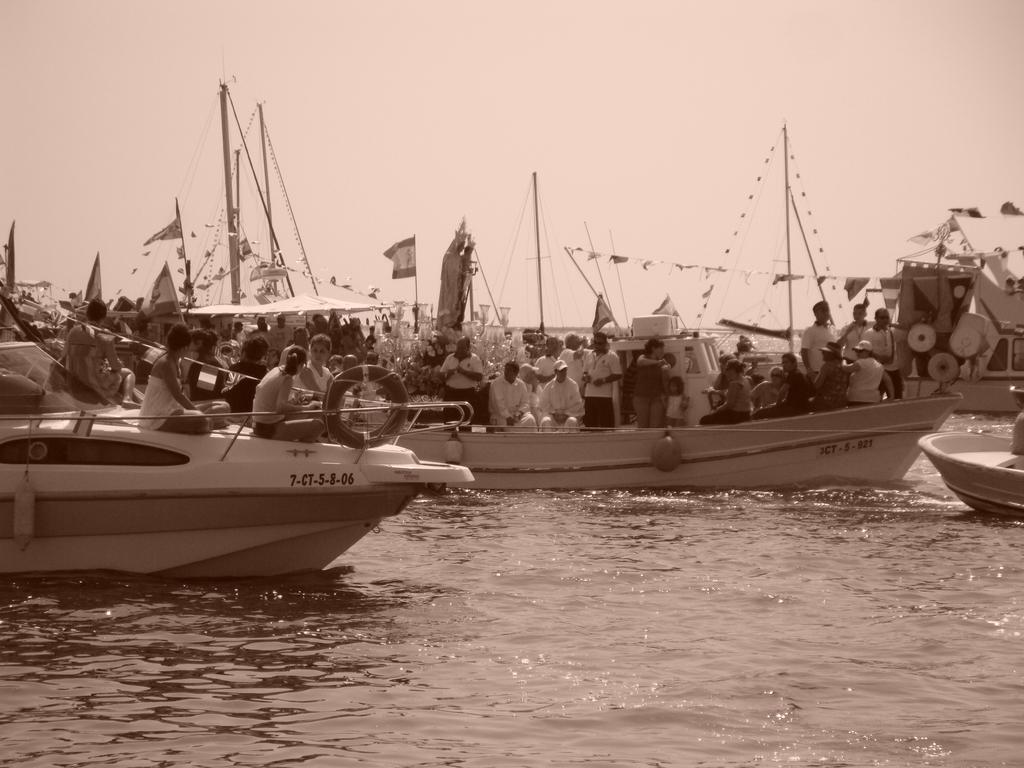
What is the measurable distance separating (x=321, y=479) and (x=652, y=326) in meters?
10.3

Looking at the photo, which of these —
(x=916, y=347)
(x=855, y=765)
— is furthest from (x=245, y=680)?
(x=916, y=347)

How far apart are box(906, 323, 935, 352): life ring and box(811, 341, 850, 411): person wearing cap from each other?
1353 cm

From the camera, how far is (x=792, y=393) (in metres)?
20.0

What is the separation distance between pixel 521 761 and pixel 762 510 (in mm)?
10637

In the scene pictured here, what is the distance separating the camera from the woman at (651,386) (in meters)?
20.2

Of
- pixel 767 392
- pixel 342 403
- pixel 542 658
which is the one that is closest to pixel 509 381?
pixel 767 392

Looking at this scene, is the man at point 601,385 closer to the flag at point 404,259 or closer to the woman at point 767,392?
the woman at point 767,392

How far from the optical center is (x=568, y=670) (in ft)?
31.8

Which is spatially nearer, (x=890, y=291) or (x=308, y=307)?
(x=308, y=307)

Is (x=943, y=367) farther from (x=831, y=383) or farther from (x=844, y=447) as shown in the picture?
(x=831, y=383)

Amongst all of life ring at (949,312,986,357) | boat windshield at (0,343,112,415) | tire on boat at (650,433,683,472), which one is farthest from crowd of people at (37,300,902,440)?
life ring at (949,312,986,357)

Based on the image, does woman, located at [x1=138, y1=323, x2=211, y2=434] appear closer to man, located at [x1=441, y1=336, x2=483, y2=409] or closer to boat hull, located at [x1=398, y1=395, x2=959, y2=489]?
boat hull, located at [x1=398, y1=395, x2=959, y2=489]

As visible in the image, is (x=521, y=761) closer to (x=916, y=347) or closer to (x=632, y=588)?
(x=632, y=588)

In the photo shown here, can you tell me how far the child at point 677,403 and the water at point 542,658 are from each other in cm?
553
